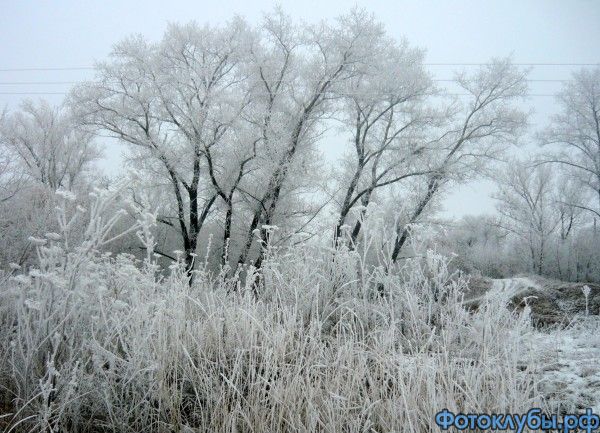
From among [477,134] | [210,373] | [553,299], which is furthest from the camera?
[477,134]

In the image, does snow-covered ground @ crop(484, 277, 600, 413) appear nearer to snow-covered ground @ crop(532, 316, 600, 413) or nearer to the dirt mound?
snow-covered ground @ crop(532, 316, 600, 413)

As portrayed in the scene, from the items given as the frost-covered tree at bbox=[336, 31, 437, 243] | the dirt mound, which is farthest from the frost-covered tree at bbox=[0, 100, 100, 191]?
the dirt mound

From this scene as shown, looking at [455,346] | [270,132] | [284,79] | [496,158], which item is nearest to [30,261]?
[270,132]

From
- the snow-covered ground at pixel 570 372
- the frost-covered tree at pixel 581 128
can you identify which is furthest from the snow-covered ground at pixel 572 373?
the frost-covered tree at pixel 581 128

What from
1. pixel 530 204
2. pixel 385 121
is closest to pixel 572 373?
pixel 385 121

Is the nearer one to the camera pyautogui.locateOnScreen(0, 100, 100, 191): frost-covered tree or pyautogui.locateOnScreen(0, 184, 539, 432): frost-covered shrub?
pyautogui.locateOnScreen(0, 184, 539, 432): frost-covered shrub

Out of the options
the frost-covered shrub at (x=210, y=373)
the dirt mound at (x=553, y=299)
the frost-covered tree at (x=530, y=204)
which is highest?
the frost-covered tree at (x=530, y=204)

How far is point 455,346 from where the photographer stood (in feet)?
8.60

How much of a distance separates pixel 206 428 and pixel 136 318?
35.5 inches

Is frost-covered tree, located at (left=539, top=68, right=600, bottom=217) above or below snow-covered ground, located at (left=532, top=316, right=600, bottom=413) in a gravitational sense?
above

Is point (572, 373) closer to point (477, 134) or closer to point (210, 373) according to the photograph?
point (210, 373)

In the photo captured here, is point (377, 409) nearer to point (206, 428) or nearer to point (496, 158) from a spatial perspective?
point (206, 428)

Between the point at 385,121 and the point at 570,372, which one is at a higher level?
the point at 385,121

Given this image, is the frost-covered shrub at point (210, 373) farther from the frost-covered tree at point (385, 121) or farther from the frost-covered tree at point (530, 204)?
the frost-covered tree at point (530, 204)
